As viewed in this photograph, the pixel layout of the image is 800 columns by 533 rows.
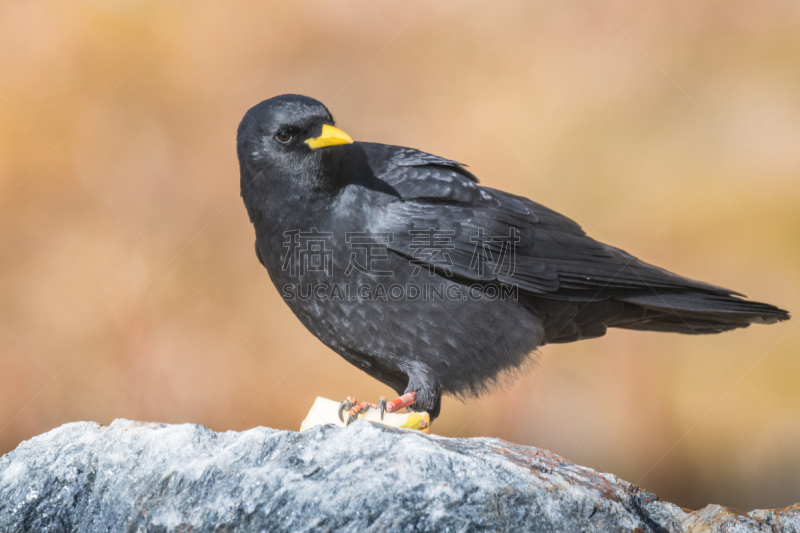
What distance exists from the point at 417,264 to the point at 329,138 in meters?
0.92

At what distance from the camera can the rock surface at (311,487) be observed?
8.04 feet

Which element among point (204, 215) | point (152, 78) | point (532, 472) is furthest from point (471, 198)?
point (152, 78)

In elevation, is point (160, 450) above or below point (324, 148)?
below

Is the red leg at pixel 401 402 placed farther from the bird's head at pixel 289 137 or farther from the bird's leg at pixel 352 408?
the bird's head at pixel 289 137

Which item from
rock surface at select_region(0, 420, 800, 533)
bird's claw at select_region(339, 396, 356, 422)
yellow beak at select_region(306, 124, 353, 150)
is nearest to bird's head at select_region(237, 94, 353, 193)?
yellow beak at select_region(306, 124, 353, 150)

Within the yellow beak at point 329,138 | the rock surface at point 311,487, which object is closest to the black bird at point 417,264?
the yellow beak at point 329,138

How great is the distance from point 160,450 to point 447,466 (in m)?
1.23

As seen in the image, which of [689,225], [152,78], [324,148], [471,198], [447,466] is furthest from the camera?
[152,78]

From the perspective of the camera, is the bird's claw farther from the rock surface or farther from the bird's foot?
the rock surface

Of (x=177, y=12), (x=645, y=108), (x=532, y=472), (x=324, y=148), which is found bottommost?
(x=532, y=472)

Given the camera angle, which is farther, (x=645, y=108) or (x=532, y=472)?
(x=645, y=108)

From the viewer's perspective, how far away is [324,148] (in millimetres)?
3852

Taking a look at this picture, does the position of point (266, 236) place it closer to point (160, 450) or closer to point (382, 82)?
point (160, 450)

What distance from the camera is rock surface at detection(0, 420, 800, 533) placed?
96.5 inches
